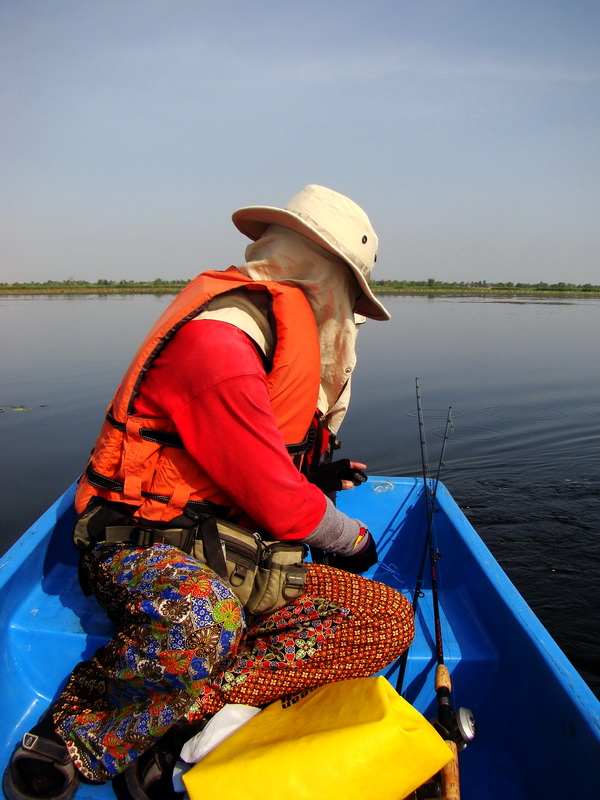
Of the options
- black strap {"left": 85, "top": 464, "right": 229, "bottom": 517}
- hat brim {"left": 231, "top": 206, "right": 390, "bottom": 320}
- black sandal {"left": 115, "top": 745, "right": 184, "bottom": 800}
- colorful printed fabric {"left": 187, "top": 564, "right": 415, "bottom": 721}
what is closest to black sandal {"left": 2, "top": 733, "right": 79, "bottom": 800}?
black sandal {"left": 115, "top": 745, "right": 184, "bottom": 800}

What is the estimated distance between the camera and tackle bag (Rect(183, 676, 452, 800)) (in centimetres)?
132

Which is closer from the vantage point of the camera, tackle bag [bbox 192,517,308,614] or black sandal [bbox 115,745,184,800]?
black sandal [bbox 115,745,184,800]

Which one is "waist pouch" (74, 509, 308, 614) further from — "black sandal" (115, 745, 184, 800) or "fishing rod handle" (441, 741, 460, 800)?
"fishing rod handle" (441, 741, 460, 800)

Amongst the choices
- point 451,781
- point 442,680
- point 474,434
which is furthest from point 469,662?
point 474,434

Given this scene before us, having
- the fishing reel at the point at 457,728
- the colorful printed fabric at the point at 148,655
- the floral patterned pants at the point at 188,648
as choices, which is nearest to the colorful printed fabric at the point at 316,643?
the floral patterned pants at the point at 188,648

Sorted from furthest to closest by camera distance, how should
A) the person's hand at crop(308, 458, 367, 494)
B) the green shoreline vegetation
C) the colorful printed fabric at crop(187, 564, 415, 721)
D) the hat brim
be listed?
the green shoreline vegetation → the person's hand at crop(308, 458, 367, 494) → the hat brim → the colorful printed fabric at crop(187, 564, 415, 721)

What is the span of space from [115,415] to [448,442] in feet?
15.9

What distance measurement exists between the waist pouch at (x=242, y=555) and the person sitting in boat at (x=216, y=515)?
16mm

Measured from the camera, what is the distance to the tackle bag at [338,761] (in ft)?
4.34

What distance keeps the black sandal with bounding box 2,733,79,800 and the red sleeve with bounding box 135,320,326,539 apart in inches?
34.5

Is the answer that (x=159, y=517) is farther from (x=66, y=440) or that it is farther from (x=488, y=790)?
(x=66, y=440)

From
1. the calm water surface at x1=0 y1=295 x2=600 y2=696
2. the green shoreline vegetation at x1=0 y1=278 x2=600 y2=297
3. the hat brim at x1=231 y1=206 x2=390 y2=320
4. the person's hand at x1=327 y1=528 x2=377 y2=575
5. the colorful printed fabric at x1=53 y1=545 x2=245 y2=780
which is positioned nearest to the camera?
the colorful printed fabric at x1=53 y1=545 x2=245 y2=780

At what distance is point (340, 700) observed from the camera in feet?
4.96

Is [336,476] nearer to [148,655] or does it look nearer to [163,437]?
[163,437]
